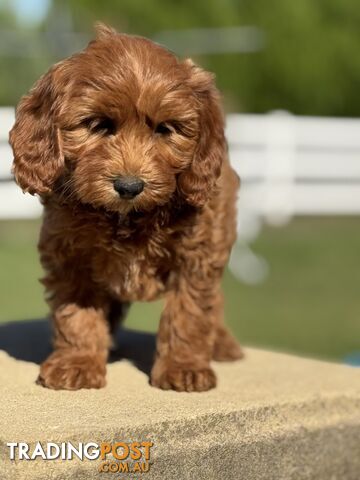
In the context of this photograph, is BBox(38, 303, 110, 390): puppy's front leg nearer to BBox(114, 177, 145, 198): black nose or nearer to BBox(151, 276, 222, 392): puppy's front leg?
BBox(151, 276, 222, 392): puppy's front leg

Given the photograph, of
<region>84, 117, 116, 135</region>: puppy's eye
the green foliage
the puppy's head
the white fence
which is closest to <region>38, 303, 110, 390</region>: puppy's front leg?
the puppy's head

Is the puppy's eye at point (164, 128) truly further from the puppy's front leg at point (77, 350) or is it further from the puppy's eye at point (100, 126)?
the puppy's front leg at point (77, 350)

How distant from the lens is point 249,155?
16.9 meters

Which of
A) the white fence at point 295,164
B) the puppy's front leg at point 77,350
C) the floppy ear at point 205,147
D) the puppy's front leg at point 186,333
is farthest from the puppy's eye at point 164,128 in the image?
the white fence at point 295,164

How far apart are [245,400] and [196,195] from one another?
0.91m

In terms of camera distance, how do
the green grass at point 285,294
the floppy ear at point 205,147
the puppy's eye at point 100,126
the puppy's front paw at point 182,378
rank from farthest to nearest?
the green grass at point 285,294 → the puppy's front paw at point 182,378 → the floppy ear at point 205,147 → the puppy's eye at point 100,126

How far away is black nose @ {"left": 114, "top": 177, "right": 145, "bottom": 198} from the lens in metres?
3.49

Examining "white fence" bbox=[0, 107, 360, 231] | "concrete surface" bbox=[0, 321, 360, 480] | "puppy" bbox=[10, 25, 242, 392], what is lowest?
"white fence" bbox=[0, 107, 360, 231]

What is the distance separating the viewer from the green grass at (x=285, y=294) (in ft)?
25.6

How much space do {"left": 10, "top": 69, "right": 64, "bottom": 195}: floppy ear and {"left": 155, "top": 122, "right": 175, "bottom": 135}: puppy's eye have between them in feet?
1.37

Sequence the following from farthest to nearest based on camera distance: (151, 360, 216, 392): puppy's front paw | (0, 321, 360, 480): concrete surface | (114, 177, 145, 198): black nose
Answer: (151, 360, 216, 392): puppy's front paw < (114, 177, 145, 198): black nose < (0, 321, 360, 480): concrete surface

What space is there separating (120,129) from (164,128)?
20 centimetres

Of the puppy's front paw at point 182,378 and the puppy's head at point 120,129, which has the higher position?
the puppy's head at point 120,129

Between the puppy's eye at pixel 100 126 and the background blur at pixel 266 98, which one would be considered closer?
the puppy's eye at pixel 100 126
